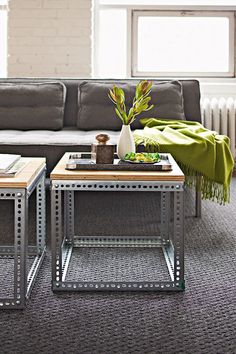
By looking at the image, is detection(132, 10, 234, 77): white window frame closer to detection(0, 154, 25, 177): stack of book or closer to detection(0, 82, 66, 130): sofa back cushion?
detection(0, 82, 66, 130): sofa back cushion

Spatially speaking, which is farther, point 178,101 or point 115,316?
point 178,101

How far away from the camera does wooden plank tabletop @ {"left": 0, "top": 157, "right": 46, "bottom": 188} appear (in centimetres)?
214

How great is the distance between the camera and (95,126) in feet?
14.2

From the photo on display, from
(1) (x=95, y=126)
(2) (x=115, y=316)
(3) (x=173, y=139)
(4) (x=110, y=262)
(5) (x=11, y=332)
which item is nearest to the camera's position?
(5) (x=11, y=332)

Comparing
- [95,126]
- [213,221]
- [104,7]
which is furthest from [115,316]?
[104,7]

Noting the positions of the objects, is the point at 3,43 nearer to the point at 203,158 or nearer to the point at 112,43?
the point at 112,43

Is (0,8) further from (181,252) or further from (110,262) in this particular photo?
(181,252)

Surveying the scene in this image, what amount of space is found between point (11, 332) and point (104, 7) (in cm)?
413

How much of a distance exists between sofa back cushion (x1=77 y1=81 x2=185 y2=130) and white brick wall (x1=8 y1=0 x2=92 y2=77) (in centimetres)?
96

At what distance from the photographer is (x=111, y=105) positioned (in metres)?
4.38

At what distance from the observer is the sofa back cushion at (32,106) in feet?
14.2

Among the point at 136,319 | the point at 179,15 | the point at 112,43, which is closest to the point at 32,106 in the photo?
the point at 112,43

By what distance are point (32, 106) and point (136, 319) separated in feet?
8.72

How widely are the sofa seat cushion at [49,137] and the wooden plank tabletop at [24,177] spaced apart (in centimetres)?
105
